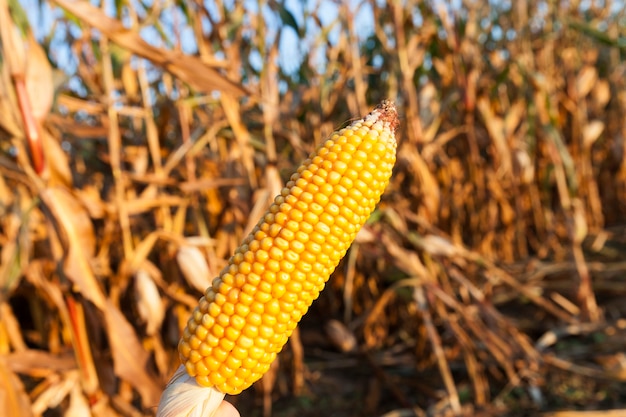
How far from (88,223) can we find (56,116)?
2.11ft

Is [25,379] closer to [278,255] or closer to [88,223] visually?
[88,223]

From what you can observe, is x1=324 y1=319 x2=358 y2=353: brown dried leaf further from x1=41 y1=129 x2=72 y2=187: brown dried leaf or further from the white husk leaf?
the white husk leaf

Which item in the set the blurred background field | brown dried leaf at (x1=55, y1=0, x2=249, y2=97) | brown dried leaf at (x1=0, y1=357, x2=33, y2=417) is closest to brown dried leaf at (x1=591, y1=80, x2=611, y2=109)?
the blurred background field

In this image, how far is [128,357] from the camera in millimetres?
1613

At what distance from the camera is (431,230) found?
252 cm

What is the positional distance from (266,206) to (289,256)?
1.34m

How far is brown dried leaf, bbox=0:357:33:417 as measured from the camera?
1.35m

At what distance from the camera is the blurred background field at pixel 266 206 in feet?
5.28

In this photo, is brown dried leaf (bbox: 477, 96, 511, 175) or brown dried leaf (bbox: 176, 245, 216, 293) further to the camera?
brown dried leaf (bbox: 477, 96, 511, 175)

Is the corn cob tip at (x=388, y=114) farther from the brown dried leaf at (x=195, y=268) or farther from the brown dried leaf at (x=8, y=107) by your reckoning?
the brown dried leaf at (x=195, y=268)

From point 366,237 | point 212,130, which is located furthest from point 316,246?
point 212,130

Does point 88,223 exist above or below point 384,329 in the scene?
above

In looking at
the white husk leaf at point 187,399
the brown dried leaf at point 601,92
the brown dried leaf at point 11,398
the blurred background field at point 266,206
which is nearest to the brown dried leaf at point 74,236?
the blurred background field at point 266,206

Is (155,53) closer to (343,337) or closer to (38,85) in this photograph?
(38,85)
